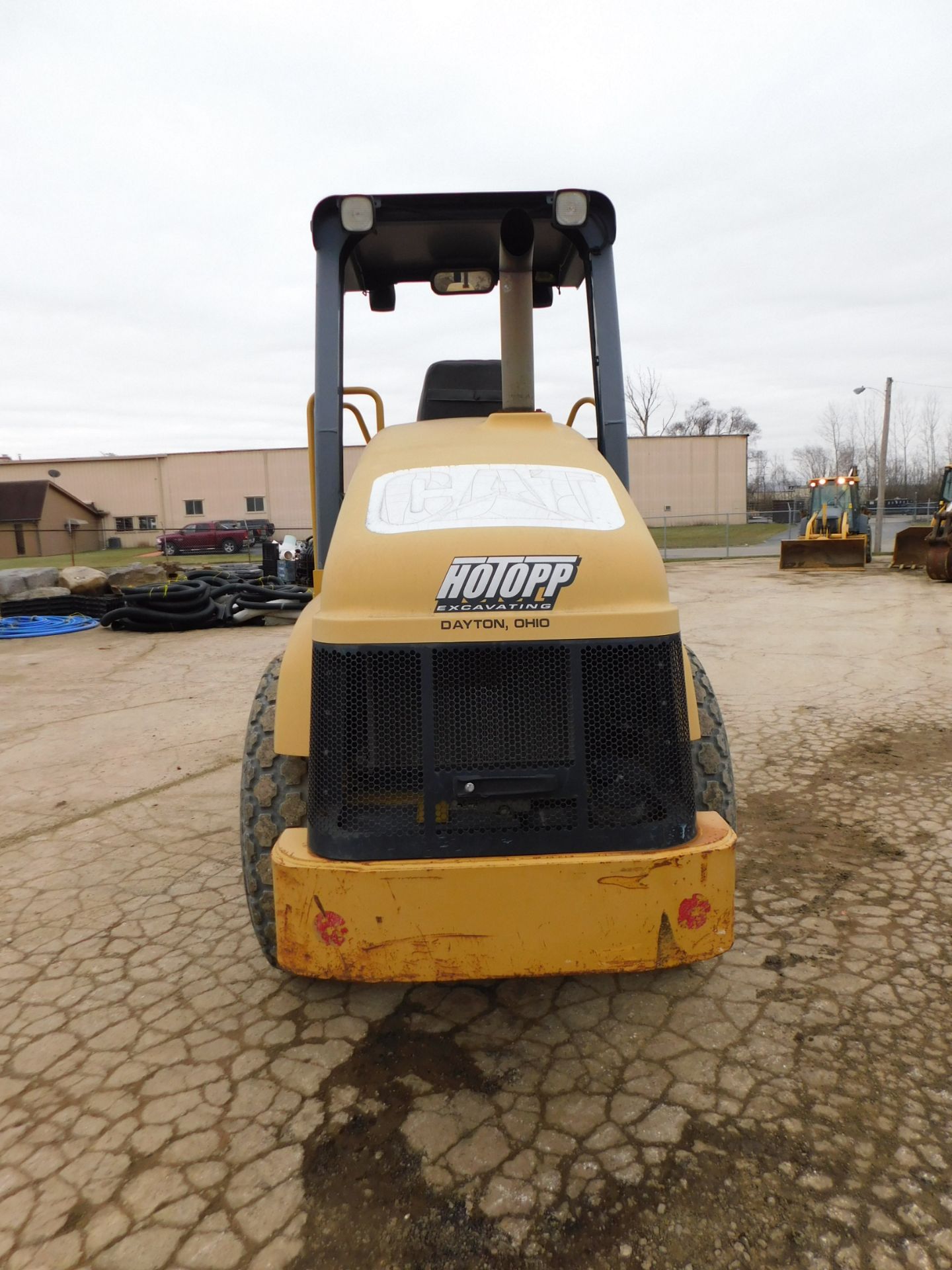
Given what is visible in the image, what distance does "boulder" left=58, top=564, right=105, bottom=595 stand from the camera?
12367 millimetres

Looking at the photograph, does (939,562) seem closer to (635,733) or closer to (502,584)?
(635,733)

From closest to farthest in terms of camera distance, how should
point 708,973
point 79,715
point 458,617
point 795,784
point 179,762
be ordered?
point 458,617
point 708,973
point 795,784
point 179,762
point 79,715

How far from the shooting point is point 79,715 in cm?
598

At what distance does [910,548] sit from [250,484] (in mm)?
32515

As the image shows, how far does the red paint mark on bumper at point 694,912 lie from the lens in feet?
6.29

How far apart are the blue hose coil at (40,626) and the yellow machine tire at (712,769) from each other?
30.3 feet

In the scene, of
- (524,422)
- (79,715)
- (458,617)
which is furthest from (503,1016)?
(79,715)

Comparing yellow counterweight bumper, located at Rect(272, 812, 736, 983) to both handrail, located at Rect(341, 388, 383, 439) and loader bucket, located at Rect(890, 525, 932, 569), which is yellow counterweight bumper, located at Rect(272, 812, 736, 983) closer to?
handrail, located at Rect(341, 388, 383, 439)

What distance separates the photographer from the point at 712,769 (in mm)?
2457

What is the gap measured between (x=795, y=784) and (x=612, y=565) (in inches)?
107

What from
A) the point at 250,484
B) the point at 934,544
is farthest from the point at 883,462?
the point at 250,484

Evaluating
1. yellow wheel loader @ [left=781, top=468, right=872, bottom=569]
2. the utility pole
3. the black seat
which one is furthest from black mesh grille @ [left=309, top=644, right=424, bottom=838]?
the utility pole

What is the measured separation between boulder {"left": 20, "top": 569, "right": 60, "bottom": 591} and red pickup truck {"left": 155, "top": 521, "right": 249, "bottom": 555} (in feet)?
66.1

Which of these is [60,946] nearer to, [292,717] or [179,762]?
[292,717]
